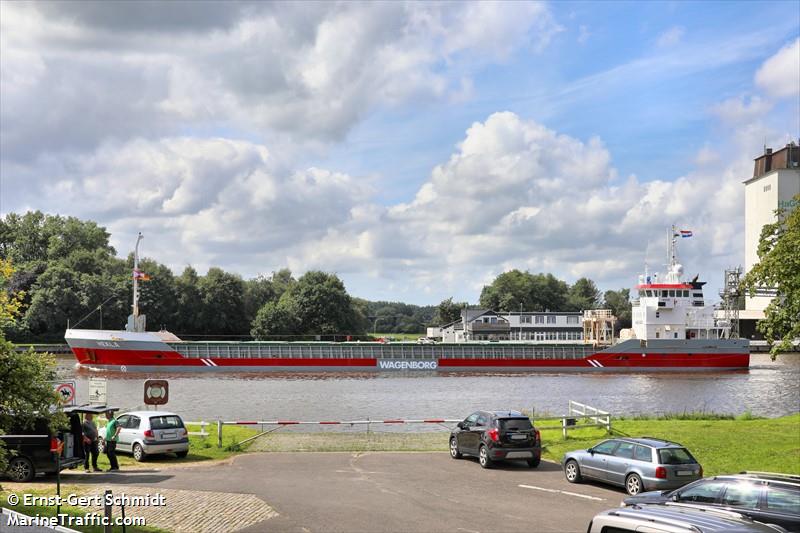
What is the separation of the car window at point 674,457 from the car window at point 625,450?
28.3 inches

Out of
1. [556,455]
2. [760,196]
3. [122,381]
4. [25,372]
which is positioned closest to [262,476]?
[25,372]

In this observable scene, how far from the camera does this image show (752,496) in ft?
34.4

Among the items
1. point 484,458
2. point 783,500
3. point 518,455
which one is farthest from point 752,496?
point 484,458

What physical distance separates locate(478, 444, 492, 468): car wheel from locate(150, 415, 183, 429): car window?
A: 8.40 m

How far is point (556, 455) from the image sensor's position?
20203 mm

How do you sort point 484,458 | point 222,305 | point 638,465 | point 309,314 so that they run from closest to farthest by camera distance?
point 638,465 → point 484,458 → point 309,314 → point 222,305

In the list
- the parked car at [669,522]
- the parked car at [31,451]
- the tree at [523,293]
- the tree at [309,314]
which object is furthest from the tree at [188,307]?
the parked car at [669,522]

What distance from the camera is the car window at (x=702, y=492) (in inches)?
431

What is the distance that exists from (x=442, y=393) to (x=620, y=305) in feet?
396

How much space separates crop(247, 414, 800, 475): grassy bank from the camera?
712 inches

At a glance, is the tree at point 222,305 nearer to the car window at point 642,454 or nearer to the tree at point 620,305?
the tree at point 620,305

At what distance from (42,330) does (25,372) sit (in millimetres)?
95209

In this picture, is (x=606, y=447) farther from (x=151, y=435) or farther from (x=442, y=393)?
(x=442, y=393)

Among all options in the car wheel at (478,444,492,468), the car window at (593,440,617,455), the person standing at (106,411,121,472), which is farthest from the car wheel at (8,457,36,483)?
the car window at (593,440,617,455)
